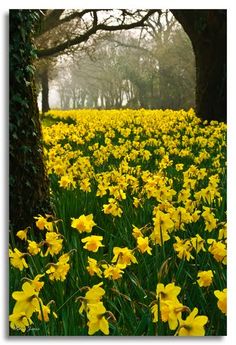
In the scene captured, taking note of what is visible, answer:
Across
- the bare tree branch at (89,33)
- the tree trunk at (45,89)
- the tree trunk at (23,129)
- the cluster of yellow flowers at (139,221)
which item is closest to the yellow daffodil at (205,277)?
the cluster of yellow flowers at (139,221)

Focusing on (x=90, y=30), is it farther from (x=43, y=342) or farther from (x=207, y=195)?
(x=43, y=342)

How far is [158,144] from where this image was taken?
5.09 metres

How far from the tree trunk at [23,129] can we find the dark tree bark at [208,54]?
106 cm

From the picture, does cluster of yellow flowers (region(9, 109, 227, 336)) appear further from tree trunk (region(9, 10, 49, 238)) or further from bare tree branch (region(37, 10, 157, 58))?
bare tree branch (region(37, 10, 157, 58))

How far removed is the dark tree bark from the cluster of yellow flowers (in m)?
0.21

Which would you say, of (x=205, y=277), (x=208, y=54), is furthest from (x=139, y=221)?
(x=208, y=54)

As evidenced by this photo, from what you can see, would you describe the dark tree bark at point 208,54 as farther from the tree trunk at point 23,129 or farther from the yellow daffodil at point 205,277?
the yellow daffodil at point 205,277

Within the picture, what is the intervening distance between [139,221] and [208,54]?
1.84 metres

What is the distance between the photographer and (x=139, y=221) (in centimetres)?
272

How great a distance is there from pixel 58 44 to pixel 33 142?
1.06 metres

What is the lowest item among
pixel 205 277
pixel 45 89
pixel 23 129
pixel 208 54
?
pixel 205 277

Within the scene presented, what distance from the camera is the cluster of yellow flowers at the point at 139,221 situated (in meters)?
1.55

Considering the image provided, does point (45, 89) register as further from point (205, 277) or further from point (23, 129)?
point (205, 277)
